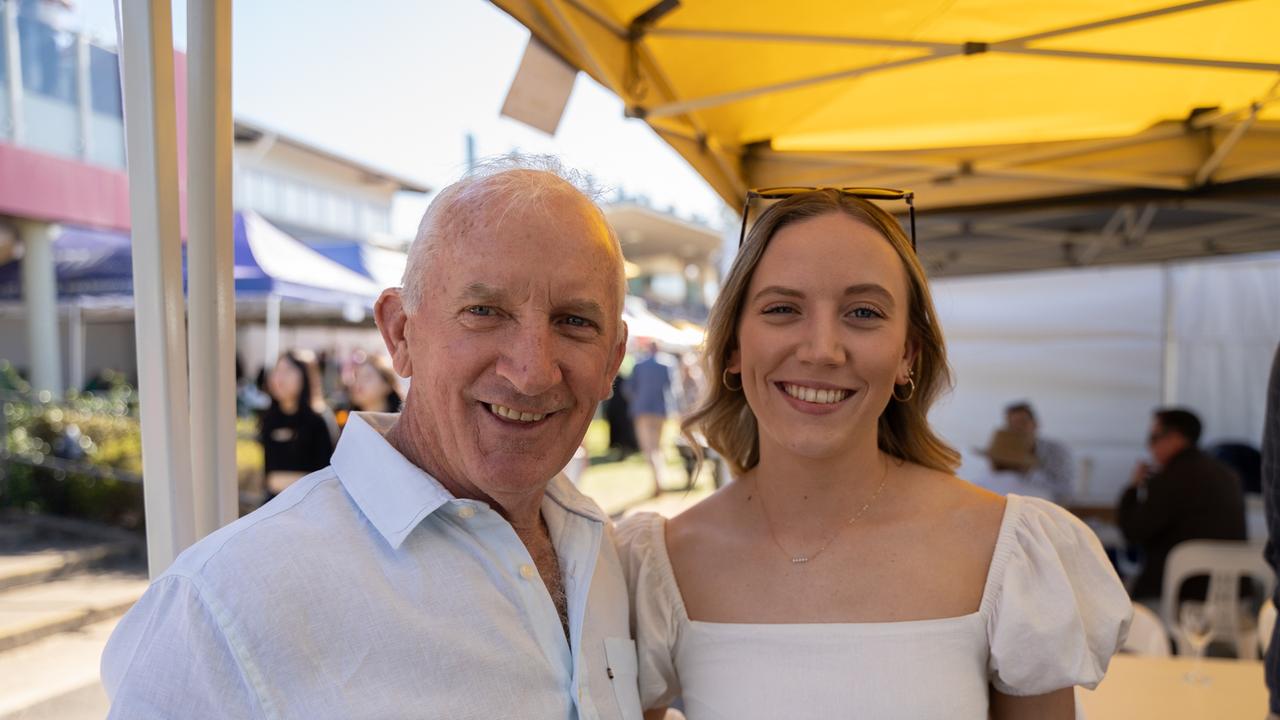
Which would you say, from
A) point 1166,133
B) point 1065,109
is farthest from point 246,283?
point 1166,133

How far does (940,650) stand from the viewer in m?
1.53

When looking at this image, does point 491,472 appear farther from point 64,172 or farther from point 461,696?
point 64,172

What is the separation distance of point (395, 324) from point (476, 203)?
0.27 metres

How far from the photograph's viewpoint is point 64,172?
825 cm

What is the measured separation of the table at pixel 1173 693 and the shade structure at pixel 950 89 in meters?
2.15

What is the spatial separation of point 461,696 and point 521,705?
0.31 feet

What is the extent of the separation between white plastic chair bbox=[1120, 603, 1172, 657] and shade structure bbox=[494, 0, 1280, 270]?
213 centimetres

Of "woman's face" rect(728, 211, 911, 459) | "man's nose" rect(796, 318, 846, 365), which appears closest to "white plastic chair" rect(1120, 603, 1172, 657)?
"woman's face" rect(728, 211, 911, 459)

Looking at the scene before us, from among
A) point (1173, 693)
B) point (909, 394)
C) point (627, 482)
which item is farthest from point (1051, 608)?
point (627, 482)

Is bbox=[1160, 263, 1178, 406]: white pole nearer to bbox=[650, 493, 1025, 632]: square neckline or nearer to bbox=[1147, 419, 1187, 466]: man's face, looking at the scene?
bbox=[1147, 419, 1187, 466]: man's face

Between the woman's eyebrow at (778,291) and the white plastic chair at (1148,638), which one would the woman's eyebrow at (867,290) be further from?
the white plastic chair at (1148,638)

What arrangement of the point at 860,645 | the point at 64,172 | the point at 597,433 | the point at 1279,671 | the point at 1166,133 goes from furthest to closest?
the point at 597,433, the point at 64,172, the point at 1166,133, the point at 1279,671, the point at 860,645

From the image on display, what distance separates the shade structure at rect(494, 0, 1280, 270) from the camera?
2.74m

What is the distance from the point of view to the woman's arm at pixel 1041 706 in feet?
5.13
